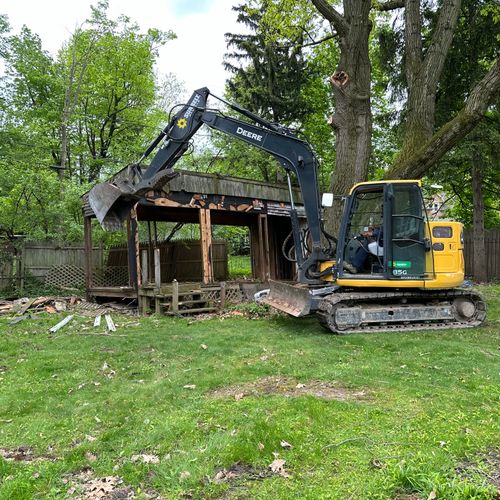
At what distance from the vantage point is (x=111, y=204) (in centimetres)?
684

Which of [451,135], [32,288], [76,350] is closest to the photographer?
[76,350]

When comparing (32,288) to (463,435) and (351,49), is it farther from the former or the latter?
(463,435)

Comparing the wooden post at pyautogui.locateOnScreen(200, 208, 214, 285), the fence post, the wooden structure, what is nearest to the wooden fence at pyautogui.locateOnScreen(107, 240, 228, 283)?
the wooden structure

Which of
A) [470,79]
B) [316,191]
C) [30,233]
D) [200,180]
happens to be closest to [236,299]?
[200,180]

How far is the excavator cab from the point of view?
731 cm

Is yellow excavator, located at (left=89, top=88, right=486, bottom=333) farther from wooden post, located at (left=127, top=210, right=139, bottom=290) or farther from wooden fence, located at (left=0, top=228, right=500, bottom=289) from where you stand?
wooden fence, located at (left=0, top=228, right=500, bottom=289)

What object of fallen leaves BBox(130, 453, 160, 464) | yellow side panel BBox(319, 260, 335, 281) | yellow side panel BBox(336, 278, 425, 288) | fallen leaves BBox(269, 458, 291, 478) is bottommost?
fallen leaves BBox(130, 453, 160, 464)

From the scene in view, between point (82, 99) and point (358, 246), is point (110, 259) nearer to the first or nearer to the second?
point (358, 246)

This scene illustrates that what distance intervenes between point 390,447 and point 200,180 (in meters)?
10.1

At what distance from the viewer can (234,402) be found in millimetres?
4164

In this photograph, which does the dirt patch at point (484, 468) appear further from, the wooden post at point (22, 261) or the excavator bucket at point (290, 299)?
the wooden post at point (22, 261)

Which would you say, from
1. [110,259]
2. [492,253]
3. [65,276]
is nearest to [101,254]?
[110,259]

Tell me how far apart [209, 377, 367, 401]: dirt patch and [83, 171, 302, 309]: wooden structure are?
19.8ft

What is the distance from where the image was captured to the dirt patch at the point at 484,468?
104 inches
